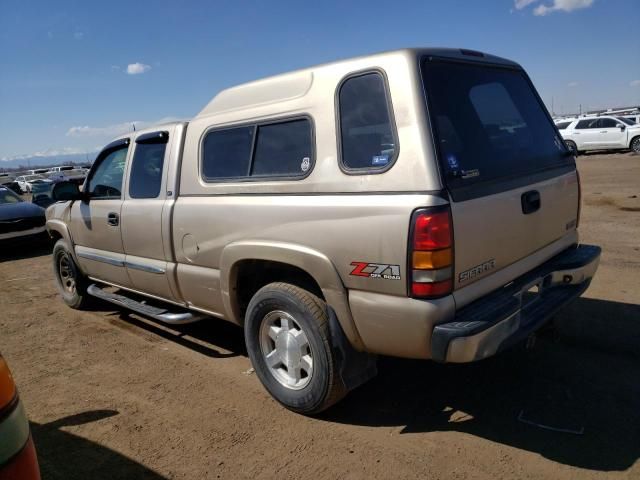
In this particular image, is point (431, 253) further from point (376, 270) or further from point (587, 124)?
point (587, 124)

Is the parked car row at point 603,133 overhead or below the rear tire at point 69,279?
overhead

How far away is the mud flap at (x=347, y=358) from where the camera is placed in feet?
9.49

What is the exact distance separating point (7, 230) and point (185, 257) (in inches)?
307

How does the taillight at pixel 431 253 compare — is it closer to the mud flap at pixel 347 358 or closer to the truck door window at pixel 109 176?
the mud flap at pixel 347 358

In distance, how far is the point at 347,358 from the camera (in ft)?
9.60

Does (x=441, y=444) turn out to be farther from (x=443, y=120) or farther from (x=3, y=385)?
(x=3, y=385)

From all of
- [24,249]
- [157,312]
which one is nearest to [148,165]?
[157,312]

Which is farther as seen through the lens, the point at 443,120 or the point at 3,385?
the point at 443,120

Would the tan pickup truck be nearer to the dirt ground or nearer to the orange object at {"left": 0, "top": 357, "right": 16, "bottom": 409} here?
the dirt ground

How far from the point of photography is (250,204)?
10.7ft

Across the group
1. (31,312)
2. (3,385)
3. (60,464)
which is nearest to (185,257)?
(60,464)

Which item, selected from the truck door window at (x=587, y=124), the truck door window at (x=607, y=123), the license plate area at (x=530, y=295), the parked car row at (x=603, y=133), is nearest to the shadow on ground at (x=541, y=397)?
the license plate area at (x=530, y=295)

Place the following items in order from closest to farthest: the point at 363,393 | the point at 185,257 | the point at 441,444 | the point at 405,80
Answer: the point at 405,80 → the point at 441,444 → the point at 363,393 → the point at 185,257

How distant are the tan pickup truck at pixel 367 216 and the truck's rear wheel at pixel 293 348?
0.01 m
